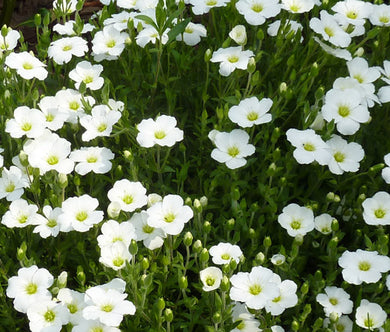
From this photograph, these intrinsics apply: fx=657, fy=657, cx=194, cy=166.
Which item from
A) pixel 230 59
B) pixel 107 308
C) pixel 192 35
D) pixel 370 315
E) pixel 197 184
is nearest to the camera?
pixel 107 308

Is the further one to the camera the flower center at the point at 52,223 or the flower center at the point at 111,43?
the flower center at the point at 111,43

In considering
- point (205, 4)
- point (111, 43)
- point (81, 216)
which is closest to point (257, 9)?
point (205, 4)

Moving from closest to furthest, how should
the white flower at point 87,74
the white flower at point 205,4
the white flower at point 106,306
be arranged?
the white flower at point 106,306
the white flower at point 87,74
the white flower at point 205,4

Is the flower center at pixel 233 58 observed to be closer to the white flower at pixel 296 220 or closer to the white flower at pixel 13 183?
the white flower at pixel 296 220

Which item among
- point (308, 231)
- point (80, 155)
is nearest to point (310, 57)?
point (308, 231)

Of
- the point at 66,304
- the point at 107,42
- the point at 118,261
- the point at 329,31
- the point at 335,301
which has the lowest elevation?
the point at 335,301

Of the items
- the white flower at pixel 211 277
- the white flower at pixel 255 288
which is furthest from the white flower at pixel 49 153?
the white flower at pixel 255 288

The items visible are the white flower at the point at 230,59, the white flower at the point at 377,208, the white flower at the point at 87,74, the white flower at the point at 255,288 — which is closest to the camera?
the white flower at the point at 255,288

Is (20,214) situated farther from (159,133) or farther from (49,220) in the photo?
(159,133)
